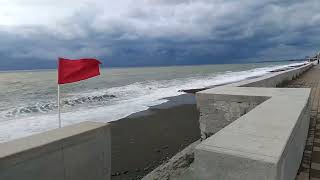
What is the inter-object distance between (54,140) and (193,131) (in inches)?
326

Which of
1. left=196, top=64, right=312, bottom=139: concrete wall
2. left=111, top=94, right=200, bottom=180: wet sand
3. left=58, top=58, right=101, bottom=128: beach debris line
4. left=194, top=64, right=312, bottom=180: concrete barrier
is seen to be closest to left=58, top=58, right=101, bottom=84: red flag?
left=58, top=58, right=101, bottom=128: beach debris line

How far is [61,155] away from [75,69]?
2401mm

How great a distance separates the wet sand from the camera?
7.71m

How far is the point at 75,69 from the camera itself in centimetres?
546

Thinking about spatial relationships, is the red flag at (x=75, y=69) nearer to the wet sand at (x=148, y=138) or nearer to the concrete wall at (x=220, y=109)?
the concrete wall at (x=220, y=109)

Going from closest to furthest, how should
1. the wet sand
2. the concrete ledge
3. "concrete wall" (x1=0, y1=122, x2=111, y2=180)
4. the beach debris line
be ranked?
1. the concrete ledge
2. "concrete wall" (x1=0, y1=122, x2=111, y2=180)
3. the beach debris line
4. the wet sand

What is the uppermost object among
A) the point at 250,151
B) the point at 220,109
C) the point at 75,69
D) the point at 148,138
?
the point at 75,69

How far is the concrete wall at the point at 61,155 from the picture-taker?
9.56 feet

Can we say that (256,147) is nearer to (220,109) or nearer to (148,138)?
(220,109)

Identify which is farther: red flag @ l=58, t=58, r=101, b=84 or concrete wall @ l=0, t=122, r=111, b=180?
red flag @ l=58, t=58, r=101, b=84

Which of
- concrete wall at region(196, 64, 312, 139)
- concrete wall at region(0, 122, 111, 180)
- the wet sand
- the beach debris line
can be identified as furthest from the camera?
the wet sand

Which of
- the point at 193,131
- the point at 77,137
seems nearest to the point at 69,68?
the point at 77,137

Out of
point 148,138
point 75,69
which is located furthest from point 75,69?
point 148,138

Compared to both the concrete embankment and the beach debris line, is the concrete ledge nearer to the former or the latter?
the concrete embankment
